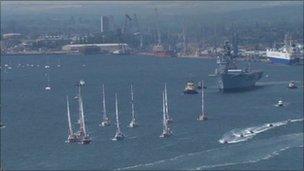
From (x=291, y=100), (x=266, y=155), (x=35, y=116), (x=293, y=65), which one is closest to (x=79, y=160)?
(x=266, y=155)

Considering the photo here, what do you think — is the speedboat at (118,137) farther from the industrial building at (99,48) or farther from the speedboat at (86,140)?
the industrial building at (99,48)

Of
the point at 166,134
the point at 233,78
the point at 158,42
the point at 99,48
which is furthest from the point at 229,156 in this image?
the point at 158,42

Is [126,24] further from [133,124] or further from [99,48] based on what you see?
[133,124]

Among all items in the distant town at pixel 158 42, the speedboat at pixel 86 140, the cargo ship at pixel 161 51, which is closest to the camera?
the speedboat at pixel 86 140

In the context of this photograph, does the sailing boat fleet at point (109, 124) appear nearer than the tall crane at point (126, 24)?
Yes

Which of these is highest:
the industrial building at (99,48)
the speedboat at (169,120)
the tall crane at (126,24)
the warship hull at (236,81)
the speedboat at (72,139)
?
the speedboat at (72,139)

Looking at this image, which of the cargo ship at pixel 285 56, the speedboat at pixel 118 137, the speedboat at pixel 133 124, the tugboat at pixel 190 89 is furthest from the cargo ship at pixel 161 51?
the speedboat at pixel 118 137

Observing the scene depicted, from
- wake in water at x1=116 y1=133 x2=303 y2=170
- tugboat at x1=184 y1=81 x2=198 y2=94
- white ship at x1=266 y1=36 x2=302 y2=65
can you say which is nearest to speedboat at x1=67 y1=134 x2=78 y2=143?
wake in water at x1=116 y1=133 x2=303 y2=170
